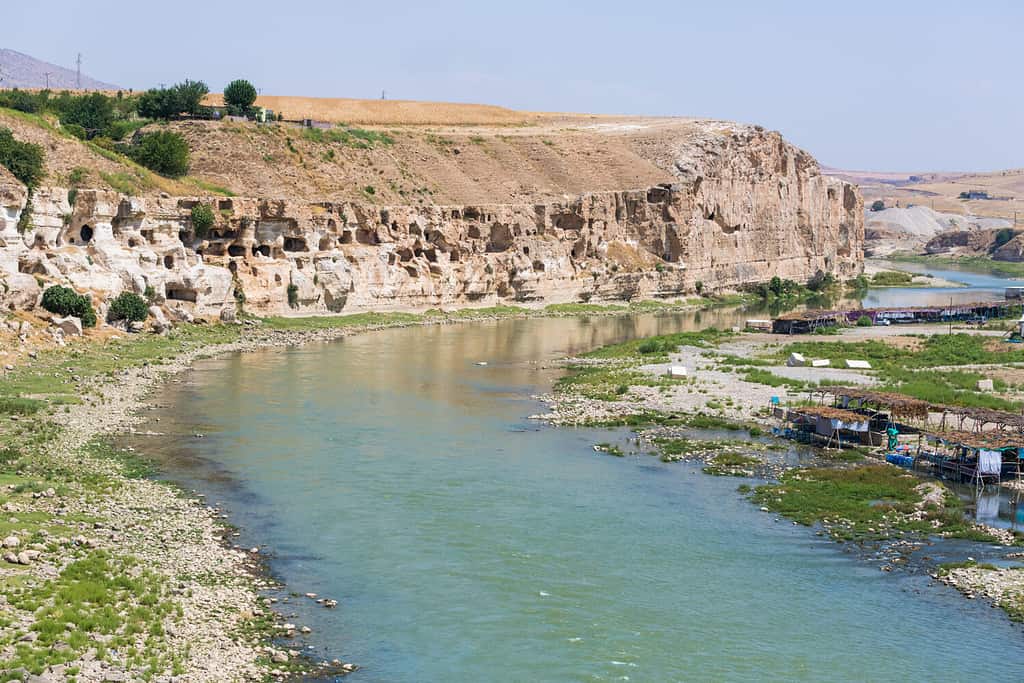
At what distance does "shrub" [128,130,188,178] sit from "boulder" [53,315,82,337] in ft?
73.6

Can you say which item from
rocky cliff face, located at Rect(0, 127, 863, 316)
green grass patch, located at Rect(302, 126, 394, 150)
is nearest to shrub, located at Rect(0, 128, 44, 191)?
rocky cliff face, located at Rect(0, 127, 863, 316)

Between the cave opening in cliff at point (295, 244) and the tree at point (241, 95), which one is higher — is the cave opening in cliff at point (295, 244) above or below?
below

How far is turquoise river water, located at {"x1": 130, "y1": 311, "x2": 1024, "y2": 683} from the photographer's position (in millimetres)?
19969

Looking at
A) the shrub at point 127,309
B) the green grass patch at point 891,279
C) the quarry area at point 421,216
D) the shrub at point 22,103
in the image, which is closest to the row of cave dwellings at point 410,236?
the quarry area at point 421,216

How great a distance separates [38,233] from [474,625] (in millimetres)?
39028

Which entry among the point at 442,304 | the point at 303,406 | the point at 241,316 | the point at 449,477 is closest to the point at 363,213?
the point at 442,304

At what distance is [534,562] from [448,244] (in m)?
53.6

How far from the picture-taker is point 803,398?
140ft

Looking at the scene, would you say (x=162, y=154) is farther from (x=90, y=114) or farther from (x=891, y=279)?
(x=891, y=279)

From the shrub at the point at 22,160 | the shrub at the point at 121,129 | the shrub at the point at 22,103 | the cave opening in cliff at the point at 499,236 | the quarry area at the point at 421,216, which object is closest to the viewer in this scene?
the shrub at the point at 22,160

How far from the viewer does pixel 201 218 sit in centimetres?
6078

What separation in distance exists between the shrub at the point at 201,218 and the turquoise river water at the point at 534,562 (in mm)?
22449

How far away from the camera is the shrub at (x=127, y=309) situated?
2041 inches

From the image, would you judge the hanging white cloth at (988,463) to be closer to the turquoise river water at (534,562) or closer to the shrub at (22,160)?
the turquoise river water at (534,562)
